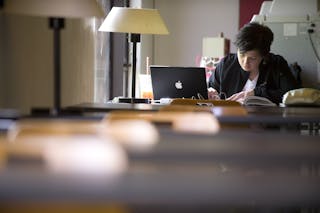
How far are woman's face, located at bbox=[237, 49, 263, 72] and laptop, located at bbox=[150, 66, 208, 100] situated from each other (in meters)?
0.40

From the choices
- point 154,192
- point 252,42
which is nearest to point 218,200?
point 154,192

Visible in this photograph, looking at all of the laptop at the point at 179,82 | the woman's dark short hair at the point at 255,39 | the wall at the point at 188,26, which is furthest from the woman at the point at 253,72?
the wall at the point at 188,26

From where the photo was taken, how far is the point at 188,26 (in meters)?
7.82

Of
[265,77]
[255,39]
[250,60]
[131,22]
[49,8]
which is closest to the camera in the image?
[49,8]

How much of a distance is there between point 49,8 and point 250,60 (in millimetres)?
2341

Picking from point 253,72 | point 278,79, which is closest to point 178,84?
point 253,72

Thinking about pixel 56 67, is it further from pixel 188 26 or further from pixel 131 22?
pixel 188 26

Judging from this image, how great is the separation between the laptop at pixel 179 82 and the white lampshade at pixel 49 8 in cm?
183

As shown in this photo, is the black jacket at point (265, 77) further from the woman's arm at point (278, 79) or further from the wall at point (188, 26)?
the wall at point (188, 26)

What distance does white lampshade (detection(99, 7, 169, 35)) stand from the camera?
362 centimetres

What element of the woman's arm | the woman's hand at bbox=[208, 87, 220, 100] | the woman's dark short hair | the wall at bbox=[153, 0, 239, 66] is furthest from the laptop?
the wall at bbox=[153, 0, 239, 66]

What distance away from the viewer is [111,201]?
79 centimetres

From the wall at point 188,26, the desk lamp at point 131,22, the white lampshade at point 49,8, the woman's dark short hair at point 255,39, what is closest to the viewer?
the white lampshade at point 49,8

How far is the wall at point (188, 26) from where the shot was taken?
25.5 feet
